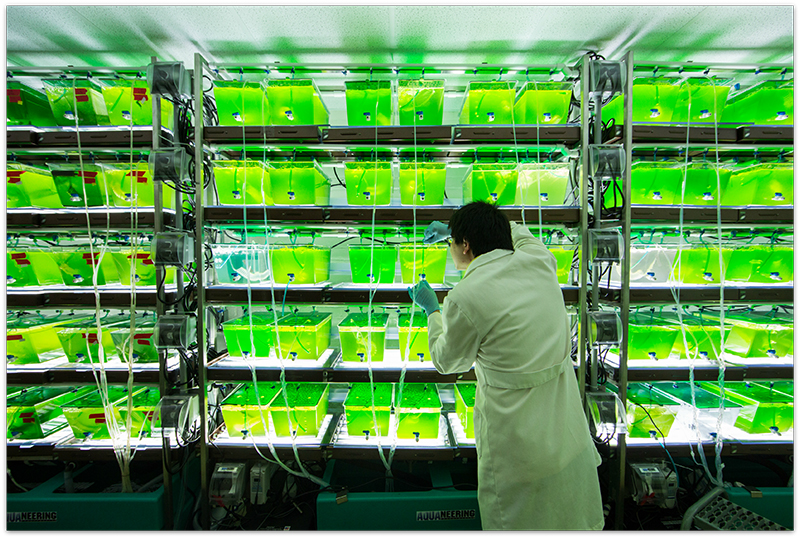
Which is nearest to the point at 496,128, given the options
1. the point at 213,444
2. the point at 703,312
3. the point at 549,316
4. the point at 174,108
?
the point at 549,316

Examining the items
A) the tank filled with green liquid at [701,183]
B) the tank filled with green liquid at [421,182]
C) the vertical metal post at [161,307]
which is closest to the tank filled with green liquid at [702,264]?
the tank filled with green liquid at [701,183]

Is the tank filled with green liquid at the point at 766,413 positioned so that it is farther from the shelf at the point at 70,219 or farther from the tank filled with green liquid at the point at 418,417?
the shelf at the point at 70,219

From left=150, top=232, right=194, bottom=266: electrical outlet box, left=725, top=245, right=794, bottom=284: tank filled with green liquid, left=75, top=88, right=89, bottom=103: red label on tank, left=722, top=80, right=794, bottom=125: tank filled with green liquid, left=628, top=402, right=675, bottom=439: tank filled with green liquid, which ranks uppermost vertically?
left=75, top=88, right=89, bottom=103: red label on tank

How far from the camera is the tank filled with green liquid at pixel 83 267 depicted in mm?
2135

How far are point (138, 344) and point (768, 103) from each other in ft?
Answer: 14.0

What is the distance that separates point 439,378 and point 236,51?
253cm

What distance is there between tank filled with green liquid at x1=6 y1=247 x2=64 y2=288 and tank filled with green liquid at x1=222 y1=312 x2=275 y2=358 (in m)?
1.19

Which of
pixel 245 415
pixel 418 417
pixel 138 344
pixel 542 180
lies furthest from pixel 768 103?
pixel 138 344

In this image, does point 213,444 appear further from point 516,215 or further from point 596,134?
point 596,134

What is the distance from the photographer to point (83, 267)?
2139 mm

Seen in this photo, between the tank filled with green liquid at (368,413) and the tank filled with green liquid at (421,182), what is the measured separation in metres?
1.21

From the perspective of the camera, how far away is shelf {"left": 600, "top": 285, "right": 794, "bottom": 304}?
2.04 metres

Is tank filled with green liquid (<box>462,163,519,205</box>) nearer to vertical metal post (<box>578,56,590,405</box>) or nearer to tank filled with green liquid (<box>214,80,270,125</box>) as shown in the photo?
vertical metal post (<box>578,56,590,405</box>)

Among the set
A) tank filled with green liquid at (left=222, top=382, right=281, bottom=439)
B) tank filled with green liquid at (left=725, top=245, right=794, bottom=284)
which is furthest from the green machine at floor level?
tank filled with green liquid at (left=725, top=245, right=794, bottom=284)
